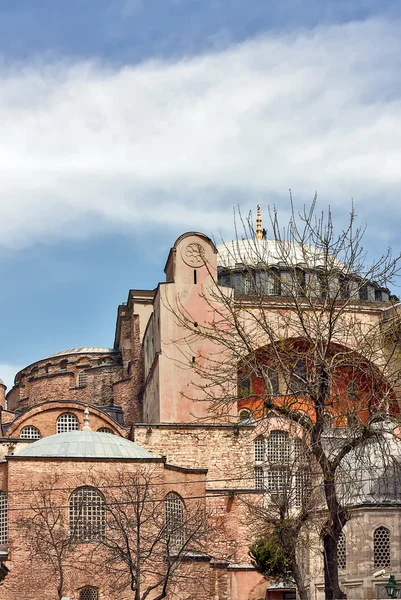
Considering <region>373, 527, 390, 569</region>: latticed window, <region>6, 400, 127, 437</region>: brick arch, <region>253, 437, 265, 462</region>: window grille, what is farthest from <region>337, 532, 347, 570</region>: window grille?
<region>6, 400, 127, 437</region>: brick arch

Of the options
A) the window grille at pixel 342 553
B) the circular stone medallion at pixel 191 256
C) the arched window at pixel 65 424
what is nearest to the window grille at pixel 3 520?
the arched window at pixel 65 424

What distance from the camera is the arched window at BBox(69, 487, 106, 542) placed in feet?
110

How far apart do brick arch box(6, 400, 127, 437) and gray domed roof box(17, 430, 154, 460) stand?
4.88 meters

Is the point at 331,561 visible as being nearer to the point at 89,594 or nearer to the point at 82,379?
the point at 89,594

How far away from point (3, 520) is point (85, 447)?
3184 millimetres

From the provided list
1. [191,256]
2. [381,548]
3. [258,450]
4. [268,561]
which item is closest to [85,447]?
[268,561]

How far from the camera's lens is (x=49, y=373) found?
55500 mm

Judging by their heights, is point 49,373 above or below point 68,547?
above

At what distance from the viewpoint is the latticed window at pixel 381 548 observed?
3700 centimetres

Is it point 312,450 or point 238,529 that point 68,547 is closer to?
point 238,529

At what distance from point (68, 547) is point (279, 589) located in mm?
7323

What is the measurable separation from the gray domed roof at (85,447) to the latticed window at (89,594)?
3863mm

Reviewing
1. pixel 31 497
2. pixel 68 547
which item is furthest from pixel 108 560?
pixel 31 497

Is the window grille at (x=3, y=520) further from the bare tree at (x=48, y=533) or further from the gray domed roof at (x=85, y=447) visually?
the gray domed roof at (x=85, y=447)
